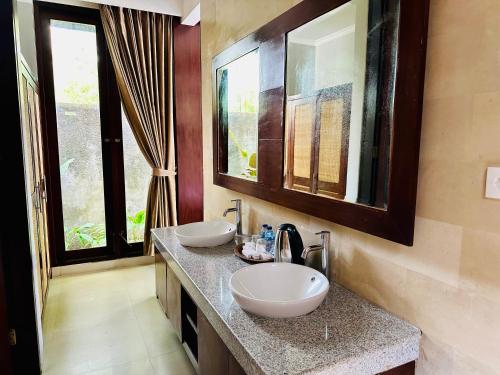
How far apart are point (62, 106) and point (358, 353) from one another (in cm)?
358

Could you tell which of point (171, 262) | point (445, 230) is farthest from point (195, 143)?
point (445, 230)

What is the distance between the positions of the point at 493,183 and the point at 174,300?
1.89m

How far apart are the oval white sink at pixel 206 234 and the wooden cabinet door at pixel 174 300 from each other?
251 mm

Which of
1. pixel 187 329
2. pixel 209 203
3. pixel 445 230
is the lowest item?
pixel 187 329

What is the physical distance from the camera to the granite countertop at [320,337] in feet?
3.35

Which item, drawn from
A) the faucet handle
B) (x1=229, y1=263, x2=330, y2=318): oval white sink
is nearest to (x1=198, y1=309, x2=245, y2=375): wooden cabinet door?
(x1=229, y1=263, x2=330, y2=318): oval white sink

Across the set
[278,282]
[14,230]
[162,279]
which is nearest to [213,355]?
[278,282]

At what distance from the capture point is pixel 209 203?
301cm

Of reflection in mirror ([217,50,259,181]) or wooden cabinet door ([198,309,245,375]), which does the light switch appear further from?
reflection in mirror ([217,50,259,181])

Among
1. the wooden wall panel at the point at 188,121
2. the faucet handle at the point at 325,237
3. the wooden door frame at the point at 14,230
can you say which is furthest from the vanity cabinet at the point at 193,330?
the wooden wall panel at the point at 188,121

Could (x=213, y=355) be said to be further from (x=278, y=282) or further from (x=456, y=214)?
(x=456, y=214)

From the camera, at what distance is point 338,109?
4.78 ft

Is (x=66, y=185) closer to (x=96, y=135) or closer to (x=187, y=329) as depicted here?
Answer: (x=96, y=135)

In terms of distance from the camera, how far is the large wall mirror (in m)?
1.14
